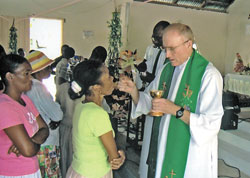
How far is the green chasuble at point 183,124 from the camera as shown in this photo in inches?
69.1

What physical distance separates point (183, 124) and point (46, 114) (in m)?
1.20

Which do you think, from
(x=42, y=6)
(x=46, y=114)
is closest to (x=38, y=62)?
(x=46, y=114)

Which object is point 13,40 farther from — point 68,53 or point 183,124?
point 183,124

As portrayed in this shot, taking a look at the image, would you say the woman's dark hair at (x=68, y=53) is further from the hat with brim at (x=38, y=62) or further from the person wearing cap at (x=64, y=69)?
the hat with brim at (x=38, y=62)

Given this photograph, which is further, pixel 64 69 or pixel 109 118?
pixel 64 69

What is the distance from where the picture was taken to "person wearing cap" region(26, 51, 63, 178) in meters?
2.25

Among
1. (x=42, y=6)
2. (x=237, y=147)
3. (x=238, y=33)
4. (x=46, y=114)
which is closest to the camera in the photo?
(x=46, y=114)

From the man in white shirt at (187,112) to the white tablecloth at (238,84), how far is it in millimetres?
3875

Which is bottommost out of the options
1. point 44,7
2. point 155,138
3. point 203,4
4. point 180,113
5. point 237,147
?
point 237,147

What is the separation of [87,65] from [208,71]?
0.78m

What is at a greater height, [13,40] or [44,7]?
[44,7]

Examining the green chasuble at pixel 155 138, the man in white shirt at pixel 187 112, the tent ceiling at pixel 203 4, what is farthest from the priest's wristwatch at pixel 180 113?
the tent ceiling at pixel 203 4

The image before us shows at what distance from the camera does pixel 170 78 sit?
1.99 metres

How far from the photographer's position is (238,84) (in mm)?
5520
